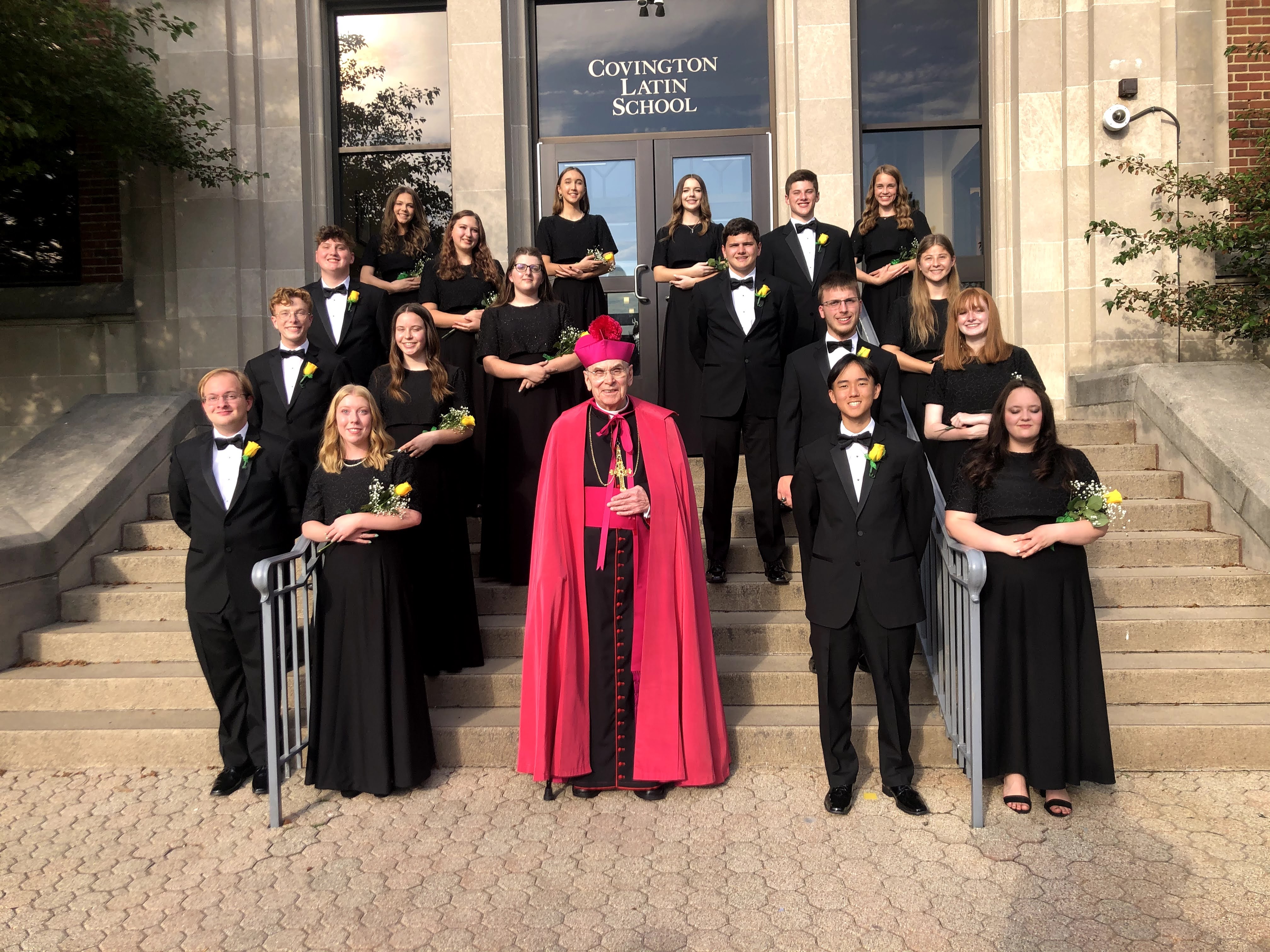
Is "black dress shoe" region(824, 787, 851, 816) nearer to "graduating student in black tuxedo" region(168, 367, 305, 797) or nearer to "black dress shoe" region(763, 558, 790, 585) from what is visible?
"black dress shoe" region(763, 558, 790, 585)

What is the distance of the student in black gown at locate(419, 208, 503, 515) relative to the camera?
6379 millimetres

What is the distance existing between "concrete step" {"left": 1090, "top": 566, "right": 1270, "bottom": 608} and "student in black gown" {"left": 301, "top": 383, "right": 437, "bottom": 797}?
3941 mm

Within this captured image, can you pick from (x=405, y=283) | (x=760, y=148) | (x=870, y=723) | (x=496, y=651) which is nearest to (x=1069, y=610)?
(x=870, y=723)

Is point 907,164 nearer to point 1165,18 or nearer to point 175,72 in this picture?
point 1165,18

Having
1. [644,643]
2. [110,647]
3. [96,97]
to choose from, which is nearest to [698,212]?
[644,643]

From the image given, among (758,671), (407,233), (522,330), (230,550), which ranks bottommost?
(758,671)

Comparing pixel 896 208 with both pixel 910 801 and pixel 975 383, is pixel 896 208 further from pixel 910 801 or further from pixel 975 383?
pixel 910 801

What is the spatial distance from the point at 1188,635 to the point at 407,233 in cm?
564

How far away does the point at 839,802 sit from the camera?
4238 mm

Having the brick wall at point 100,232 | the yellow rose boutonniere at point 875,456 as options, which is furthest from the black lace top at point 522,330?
the brick wall at point 100,232

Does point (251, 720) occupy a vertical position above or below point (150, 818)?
above

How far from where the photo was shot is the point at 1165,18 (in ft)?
28.1

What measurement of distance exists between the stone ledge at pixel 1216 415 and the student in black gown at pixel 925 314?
2164mm

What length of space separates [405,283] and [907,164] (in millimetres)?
5589
